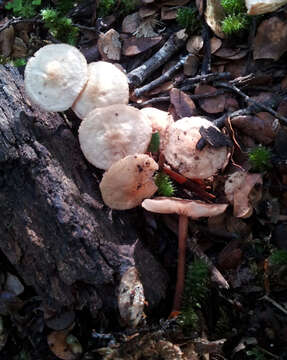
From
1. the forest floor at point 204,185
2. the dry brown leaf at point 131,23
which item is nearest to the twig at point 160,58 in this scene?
the forest floor at point 204,185

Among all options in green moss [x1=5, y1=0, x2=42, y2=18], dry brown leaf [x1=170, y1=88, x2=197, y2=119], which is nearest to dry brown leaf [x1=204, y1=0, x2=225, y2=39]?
dry brown leaf [x1=170, y1=88, x2=197, y2=119]

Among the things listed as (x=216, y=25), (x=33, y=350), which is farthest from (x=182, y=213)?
(x=216, y=25)

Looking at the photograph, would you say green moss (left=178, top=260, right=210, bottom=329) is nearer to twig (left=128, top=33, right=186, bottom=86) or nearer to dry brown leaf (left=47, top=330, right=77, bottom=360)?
dry brown leaf (left=47, top=330, right=77, bottom=360)

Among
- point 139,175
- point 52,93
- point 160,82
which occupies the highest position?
point 52,93

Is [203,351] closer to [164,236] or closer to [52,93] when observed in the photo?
[164,236]

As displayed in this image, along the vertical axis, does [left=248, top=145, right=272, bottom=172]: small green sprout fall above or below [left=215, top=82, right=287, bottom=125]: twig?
below

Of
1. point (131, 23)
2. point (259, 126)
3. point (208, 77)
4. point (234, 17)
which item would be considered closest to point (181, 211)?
point (259, 126)
